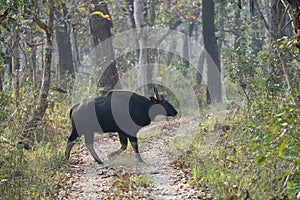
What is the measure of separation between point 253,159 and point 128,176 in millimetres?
2312

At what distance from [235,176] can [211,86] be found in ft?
41.1

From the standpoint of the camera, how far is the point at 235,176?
7676 mm

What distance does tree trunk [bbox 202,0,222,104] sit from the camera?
19938 mm

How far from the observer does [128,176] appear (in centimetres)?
930

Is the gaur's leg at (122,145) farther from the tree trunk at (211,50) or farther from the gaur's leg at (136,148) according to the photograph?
the tree trunk at (211,50)

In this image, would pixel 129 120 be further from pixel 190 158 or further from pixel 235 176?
pixel 235 176

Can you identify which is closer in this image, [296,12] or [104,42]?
[296,12]

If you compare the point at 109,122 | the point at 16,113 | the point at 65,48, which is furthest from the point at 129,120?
→ the point at 65,48

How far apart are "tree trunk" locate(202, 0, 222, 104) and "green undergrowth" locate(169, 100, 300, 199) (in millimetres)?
8681

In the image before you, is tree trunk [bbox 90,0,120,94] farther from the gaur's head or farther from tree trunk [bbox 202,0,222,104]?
the gaur's head

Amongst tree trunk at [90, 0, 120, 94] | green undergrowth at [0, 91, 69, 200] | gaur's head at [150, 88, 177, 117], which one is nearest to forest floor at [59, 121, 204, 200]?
green undergrowth at [0, 91, 69, 200]

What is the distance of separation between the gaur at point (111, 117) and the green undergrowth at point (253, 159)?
119cm

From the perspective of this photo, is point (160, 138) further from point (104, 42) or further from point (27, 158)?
point (27, 158)

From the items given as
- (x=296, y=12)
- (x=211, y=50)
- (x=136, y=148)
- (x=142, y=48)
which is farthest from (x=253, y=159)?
(x=211, y=50)
